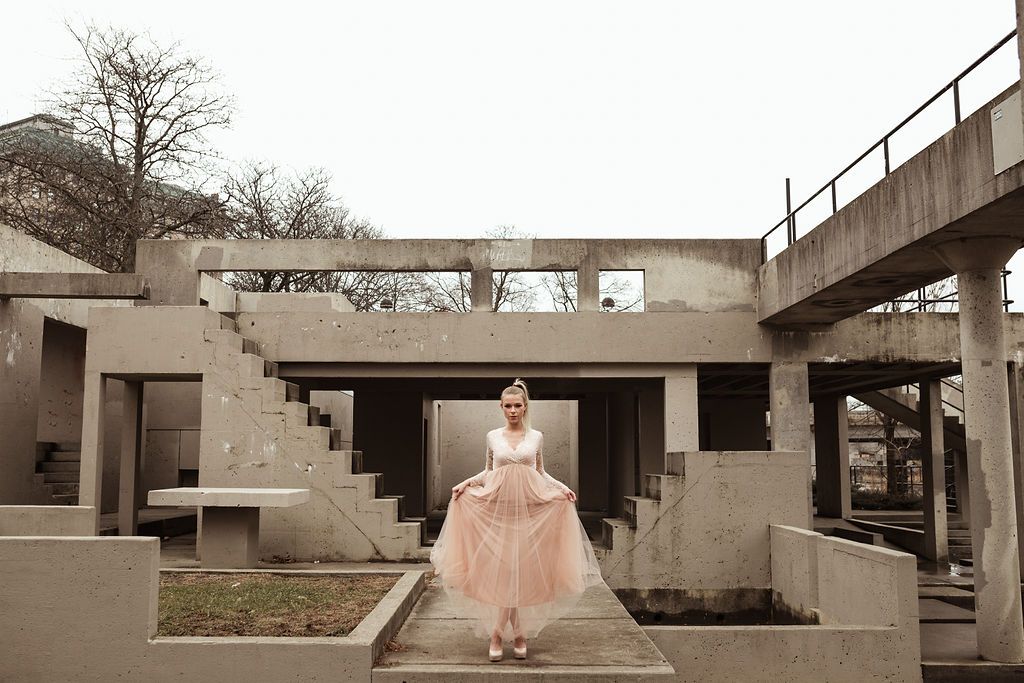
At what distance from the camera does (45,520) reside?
8.63 meters

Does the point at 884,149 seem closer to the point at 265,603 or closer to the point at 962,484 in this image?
the point at 265,603

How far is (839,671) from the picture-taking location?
7500 mm

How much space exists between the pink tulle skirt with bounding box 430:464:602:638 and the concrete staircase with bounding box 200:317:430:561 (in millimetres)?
6075

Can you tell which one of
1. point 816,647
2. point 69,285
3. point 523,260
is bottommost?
point 816,647

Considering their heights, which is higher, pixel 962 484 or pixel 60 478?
pixel 60 478

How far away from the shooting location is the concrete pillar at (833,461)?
836 inches

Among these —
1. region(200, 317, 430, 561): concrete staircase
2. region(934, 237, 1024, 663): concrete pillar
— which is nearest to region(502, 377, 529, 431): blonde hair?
region(934, 237, 1024, 663): concrete pillar

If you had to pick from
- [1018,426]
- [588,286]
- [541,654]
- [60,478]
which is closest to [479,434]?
[60,478]

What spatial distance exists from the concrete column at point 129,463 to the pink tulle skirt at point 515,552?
9362 mm

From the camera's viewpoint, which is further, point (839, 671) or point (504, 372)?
point (504, 372)

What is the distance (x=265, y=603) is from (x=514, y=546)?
3013 mm

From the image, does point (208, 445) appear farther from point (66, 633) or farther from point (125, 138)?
point (125, 138)

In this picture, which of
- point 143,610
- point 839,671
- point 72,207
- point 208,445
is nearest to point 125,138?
point 72,207

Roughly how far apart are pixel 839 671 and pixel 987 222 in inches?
167
